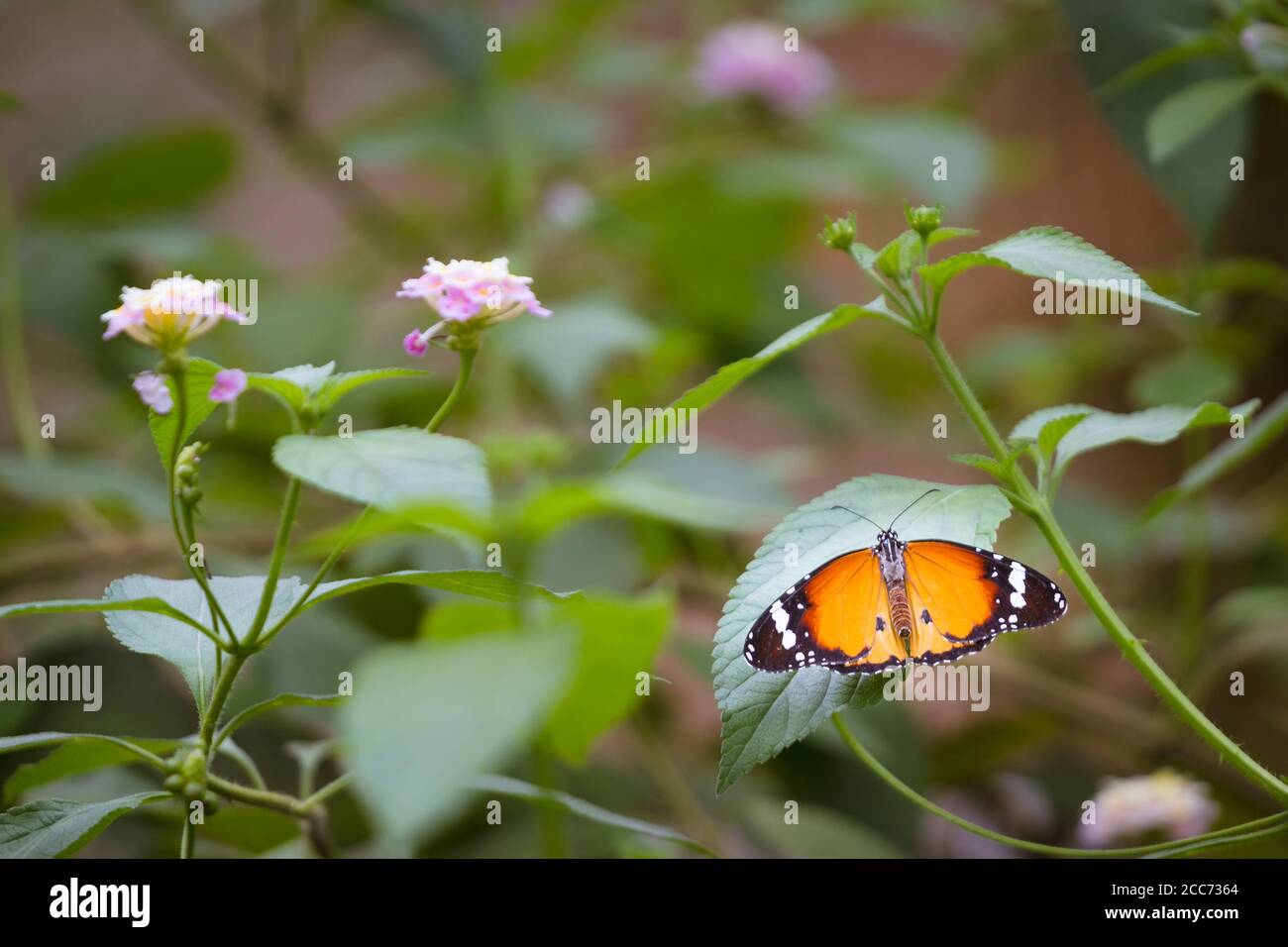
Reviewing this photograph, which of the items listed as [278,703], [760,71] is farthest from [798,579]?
[760,71]

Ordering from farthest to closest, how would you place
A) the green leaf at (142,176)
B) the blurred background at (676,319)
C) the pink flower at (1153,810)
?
the green leaf at (142,176), the blurred background at (676,319), the pink flower at (1153,810)

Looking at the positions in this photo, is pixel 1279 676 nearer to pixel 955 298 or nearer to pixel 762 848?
pixel 762 848

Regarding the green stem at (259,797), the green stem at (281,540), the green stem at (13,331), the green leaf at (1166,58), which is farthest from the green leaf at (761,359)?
the green stem at (13,331)

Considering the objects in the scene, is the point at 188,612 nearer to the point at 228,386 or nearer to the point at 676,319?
the point at 228,386

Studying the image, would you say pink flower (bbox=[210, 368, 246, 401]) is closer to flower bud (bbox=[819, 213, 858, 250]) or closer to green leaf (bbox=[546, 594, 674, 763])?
green leaf (bbox=[546, 594, 674, 763])

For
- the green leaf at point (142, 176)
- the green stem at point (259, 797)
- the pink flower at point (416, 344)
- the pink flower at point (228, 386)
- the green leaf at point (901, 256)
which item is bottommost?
the green stem at point (259, 797)

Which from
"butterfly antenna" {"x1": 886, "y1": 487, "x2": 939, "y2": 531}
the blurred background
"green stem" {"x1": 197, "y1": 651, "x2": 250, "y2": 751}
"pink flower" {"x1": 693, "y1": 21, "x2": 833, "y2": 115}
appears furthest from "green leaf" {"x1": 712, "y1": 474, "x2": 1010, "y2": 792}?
"pink flower" {"x1": 693, "y1": 21, "x2": 833, "y2": 115}

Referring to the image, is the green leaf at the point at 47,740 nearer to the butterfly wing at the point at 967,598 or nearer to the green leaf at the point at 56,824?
the green leaf at the point at 56,824
